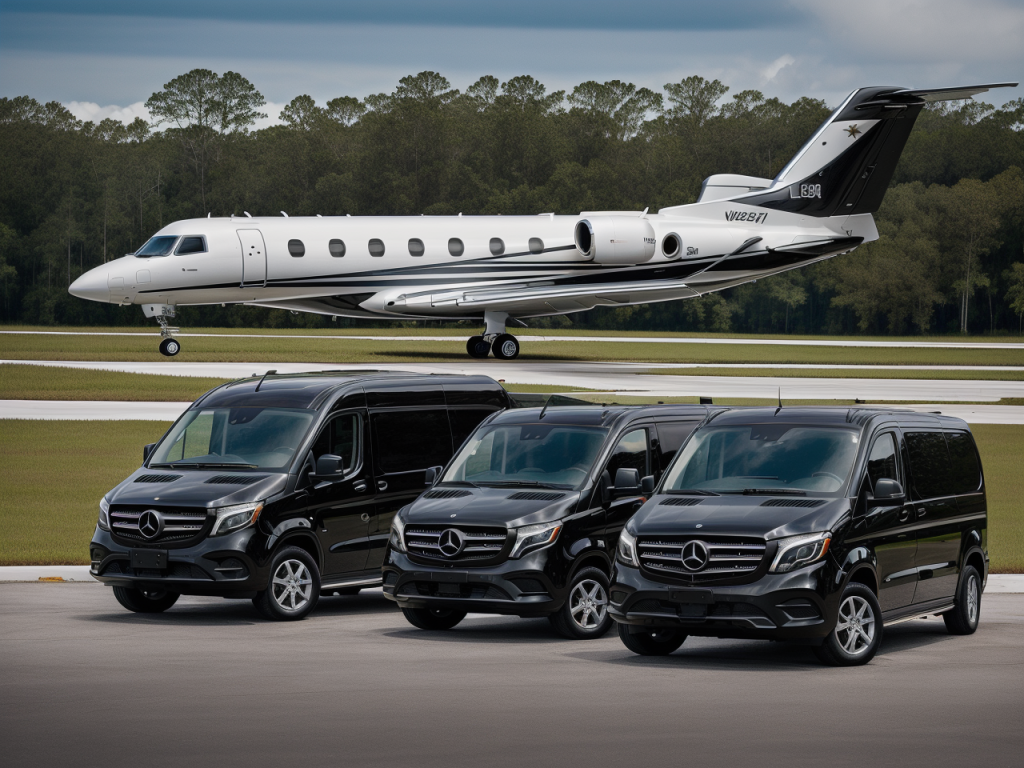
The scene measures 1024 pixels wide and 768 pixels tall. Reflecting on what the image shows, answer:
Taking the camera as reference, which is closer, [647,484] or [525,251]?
[647,484]

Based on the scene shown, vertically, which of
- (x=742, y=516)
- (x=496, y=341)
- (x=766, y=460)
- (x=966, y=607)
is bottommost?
(x=966, y=607)

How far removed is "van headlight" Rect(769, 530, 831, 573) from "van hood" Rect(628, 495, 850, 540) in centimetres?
5

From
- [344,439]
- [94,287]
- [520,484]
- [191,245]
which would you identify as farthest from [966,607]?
[94,287]

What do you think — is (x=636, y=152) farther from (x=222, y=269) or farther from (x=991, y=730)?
(x=991, y=730)

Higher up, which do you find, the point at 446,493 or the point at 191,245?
the point at 191,245

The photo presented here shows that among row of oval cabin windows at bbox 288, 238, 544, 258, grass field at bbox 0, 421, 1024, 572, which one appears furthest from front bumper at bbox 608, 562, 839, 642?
row of oval cabin windows at bbox 288, 238, 544, 258

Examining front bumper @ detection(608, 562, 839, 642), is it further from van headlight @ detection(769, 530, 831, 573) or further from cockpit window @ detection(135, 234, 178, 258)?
cockpit window @ detection(135, 234, 178, 258)

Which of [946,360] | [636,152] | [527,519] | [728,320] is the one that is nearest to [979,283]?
[728,320]

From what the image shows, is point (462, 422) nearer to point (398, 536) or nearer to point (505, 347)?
point (398, 536)

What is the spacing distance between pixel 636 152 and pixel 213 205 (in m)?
37.0

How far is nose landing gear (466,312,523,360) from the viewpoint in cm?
Result: 4862

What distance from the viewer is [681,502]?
11703 mm

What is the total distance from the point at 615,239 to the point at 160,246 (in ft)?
47.6

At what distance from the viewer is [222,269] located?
44188 mm
